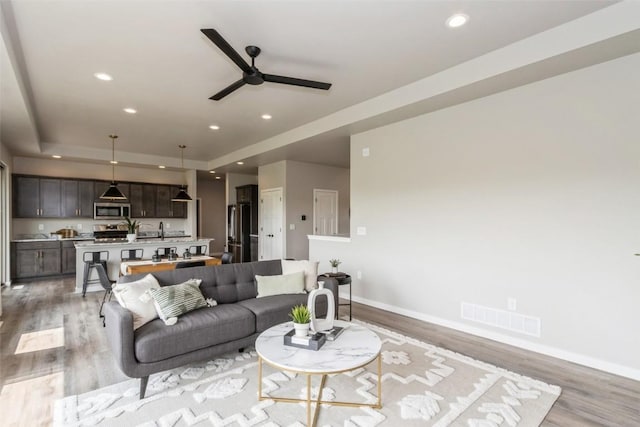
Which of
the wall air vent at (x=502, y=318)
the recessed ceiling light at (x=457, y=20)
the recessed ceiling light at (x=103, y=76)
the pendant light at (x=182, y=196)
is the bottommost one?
the wall air vent at (x=502, y=318)

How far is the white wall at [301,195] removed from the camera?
733 cm

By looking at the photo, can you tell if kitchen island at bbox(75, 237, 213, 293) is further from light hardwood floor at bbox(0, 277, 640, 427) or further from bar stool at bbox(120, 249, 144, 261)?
light hardwood floor at bbox(0, 277, 640, 427)

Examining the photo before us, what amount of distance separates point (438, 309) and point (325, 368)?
103 inches

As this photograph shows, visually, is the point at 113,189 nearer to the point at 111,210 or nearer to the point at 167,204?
the point at 111,210

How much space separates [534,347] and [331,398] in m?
2.31

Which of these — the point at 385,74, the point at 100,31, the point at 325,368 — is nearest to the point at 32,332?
the point at 100,31

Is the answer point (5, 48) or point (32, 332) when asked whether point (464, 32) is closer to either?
point (5, 48)

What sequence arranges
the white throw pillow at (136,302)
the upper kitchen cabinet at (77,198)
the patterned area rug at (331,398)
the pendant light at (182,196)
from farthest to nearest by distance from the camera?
the upper kitchen cabinet at (77,198)
the pendant light at (182,196)
the white throw pillow at (136,302)
the patterned area rug at (331,398)

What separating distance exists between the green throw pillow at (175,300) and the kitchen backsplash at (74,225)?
6.51 metres

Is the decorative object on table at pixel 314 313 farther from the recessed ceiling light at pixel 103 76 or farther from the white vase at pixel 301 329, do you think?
the recessed ceiling light at pixel 103 76

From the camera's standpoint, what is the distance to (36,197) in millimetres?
7086

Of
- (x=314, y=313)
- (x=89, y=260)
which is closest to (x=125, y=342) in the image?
(x=314, y=313)

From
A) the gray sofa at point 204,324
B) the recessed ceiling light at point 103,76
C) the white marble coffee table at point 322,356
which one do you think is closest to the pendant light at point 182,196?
the recessed ceiling light at point 103,76

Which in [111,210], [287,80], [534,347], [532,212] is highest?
[287,80]
